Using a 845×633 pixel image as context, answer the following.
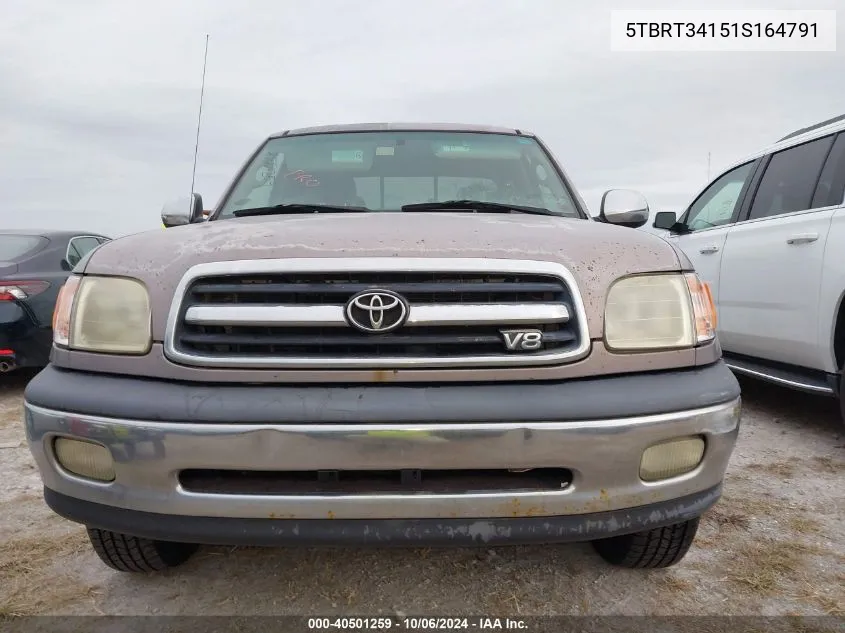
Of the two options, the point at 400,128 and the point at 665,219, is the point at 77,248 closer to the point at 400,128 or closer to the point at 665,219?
the point at 400,128

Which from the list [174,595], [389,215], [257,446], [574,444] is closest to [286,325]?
[257,446]

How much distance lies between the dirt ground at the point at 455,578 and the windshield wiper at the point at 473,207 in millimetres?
1339

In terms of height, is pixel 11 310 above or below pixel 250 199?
below

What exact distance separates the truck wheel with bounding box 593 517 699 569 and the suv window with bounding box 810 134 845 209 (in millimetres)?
2511

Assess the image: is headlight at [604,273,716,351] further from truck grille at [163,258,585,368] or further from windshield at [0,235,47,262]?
windshield at [0,235,47,262]

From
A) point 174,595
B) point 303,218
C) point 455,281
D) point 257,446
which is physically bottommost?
point 174,595

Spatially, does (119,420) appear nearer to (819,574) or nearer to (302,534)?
(302,534)

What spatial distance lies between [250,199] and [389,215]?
3.07ft

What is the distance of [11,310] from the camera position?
184 inches

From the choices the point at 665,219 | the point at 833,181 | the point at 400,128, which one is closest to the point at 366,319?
the point at 400,128

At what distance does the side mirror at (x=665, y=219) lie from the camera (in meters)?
4.97

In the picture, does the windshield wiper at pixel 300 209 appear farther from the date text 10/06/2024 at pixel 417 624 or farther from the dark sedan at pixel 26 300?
the dark sedan at pixel 26 300

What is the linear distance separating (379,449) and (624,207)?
177 centimetres

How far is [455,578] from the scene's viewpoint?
2037 millimetres
